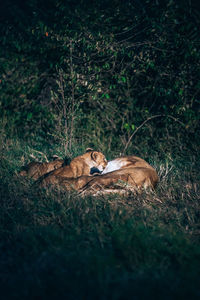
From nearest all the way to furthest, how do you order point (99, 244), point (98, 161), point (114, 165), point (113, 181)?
point (99, 244)
point (113, 181)
point (114, 165)
point (98, 161)

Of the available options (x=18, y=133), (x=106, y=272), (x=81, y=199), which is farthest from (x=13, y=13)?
(x=106, y=272)

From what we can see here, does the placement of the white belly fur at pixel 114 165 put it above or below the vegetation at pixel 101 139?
below

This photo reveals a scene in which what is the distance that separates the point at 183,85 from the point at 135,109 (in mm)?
1454

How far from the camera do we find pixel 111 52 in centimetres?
589

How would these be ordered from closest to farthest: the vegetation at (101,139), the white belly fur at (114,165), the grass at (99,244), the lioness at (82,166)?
the grass at (99,244)
the vegetation at (101,139)
the lioness at (82,166)
the white belly fur at (114,165)

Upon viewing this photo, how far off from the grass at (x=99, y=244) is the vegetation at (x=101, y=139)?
0.01 meters

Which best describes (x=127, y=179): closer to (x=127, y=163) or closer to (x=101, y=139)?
(x=127, y=163)

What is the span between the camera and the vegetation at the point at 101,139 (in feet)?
7.41

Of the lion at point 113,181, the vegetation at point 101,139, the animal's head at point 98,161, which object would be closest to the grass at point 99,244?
the vegetation at point 101,139

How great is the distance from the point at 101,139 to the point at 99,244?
4577 mm

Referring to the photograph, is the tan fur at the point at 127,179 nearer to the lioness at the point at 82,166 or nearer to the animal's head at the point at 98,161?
the lioness at the point at 82,166

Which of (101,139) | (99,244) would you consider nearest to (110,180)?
(99,244)

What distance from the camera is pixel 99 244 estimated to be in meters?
2.68

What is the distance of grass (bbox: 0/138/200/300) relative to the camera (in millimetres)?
2072
